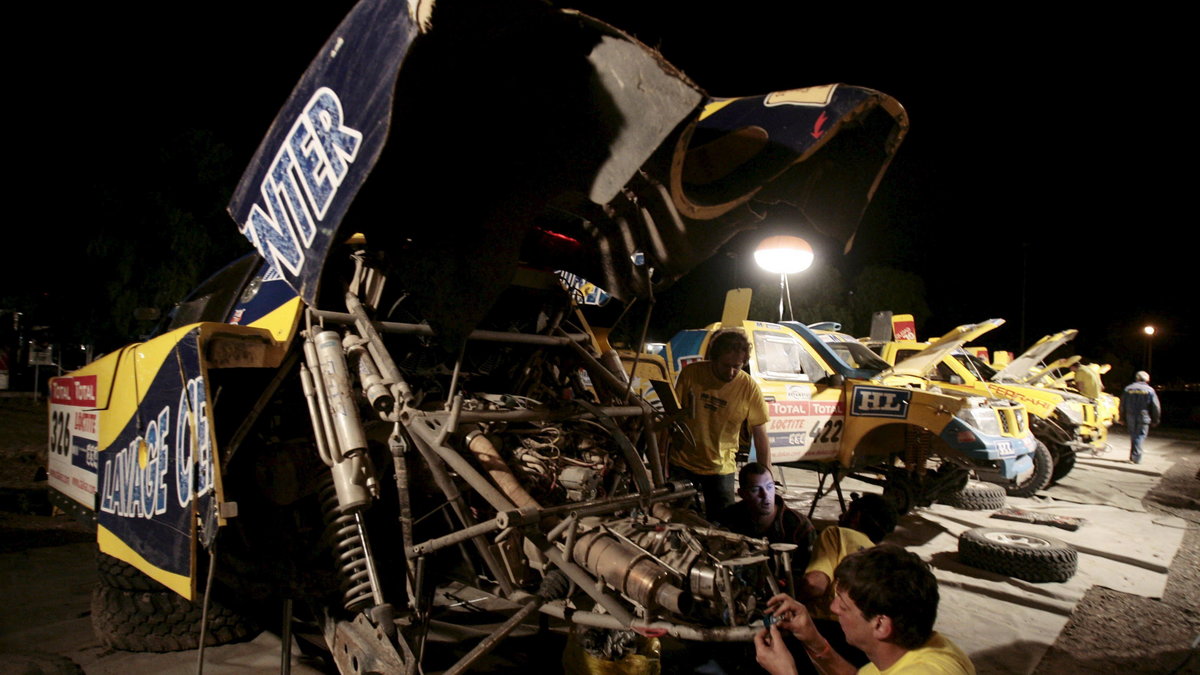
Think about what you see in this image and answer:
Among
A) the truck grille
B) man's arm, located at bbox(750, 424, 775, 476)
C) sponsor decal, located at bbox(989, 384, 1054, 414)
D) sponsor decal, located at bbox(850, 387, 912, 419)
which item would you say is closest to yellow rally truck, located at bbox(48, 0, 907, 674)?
man's arm, located at bbox(750, 424, 775, 476)

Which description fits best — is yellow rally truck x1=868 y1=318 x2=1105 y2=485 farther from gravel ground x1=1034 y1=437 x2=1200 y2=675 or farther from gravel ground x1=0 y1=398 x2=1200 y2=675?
gravel ground x1=1034 y1=437 x2=1200 y2=675

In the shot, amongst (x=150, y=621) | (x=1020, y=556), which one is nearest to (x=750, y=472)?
Result: (x=150, y=621)

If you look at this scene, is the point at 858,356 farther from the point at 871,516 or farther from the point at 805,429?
the point at 871,516

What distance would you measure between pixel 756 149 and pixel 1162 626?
4.49m

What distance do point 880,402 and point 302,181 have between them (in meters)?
6.22

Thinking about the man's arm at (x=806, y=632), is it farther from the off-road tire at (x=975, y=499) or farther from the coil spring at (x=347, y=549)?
the off-road tire at (x=975, y=499)

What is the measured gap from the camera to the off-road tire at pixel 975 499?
8062 millimetres

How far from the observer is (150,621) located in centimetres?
A: 336

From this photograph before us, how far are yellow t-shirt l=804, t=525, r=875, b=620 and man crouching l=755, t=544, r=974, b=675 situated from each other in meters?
0.92

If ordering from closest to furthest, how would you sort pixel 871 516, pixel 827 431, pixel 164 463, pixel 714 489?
pixel 164 463, pixel 714 489, pixel 871 516, pixel 827 431

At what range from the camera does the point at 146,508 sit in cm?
289

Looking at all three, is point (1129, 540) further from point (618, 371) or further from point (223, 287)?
point (223, 287)

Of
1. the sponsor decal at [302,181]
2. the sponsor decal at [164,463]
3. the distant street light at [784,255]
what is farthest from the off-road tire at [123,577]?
the distant street light at [784,255]

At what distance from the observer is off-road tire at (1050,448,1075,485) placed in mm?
9477
